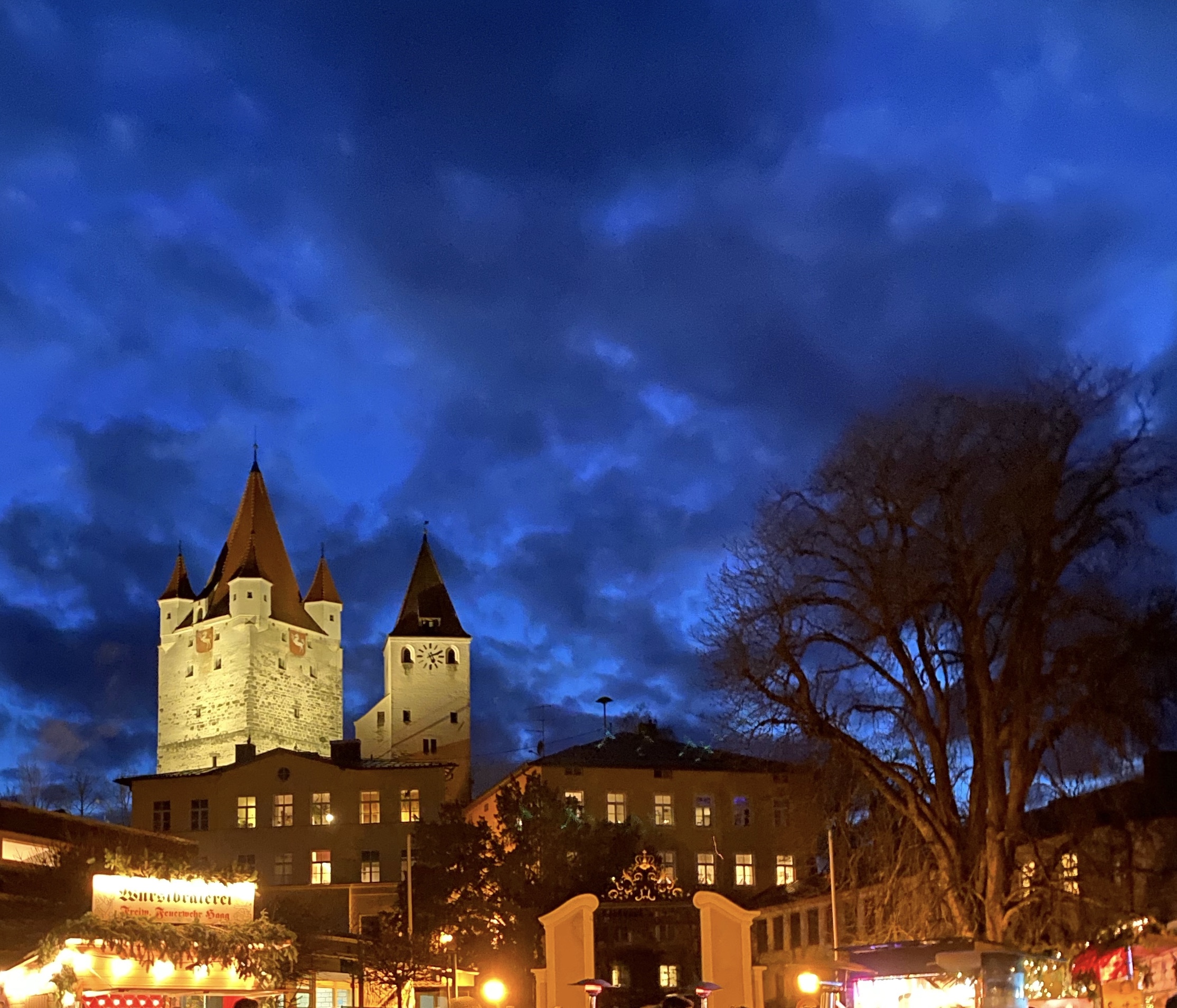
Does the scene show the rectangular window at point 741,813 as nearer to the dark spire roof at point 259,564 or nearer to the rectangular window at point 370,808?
the rectangular window at point 370,808

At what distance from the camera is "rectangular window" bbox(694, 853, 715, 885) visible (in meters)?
59.7

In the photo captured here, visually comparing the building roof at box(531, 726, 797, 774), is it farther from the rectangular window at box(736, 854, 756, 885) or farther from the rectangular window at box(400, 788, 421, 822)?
the rectangular window at box(400, 788, 421, 822)

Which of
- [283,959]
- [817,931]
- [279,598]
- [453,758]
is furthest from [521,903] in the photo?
[279,598]

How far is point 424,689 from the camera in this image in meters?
101

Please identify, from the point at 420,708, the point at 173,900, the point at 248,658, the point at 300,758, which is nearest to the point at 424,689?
the point at 420,708

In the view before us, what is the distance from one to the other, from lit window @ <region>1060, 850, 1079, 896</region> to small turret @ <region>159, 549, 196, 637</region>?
86454 mm

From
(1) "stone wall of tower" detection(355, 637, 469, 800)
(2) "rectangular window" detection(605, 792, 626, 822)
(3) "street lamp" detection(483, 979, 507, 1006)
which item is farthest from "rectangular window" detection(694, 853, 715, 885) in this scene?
(1) "stone wall of tower" detection(355, 637, 469, 800)

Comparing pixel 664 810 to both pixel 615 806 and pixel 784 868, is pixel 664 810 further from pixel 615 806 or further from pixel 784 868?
pixel 784 868

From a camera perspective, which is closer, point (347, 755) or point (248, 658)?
point (347, 755)

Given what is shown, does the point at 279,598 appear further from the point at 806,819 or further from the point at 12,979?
the point at 12,979

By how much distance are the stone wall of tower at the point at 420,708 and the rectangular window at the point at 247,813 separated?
3350 cm

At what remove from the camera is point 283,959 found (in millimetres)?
16094

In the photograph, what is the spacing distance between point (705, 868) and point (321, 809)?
15.6 meters

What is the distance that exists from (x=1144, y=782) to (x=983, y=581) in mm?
4400
